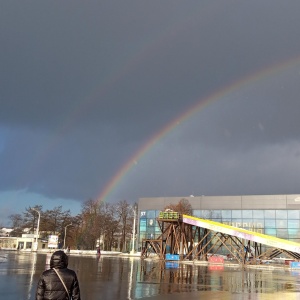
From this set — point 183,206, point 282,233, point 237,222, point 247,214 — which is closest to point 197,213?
point 183,206

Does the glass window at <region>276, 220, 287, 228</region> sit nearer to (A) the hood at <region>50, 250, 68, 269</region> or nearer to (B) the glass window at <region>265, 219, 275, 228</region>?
(B) the glass window at <region>265, 219, 275, 228</region>

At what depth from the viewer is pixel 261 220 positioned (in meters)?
70.1

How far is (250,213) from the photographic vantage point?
234 feet

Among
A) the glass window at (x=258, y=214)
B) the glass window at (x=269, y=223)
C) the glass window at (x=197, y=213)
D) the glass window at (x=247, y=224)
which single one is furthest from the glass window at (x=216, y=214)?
the glass window at (x=269, y=223)

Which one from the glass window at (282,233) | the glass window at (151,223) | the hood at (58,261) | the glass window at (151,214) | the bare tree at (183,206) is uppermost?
the bare tree at (183,206)

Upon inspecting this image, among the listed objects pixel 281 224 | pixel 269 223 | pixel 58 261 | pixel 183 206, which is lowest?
pixel 58 261

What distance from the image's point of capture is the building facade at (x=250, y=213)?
68375 mm

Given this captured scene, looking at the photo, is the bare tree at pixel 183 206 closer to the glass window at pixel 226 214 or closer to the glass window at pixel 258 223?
the glass window at pixel 226 214

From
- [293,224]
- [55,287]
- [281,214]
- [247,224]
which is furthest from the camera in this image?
[247,224]

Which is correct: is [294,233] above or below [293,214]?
below

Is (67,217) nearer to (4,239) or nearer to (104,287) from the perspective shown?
(4,239)

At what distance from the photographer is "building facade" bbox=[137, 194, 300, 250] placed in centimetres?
6838

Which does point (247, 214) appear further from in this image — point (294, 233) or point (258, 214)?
point (294, 233)

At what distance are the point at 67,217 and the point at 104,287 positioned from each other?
8906 centimetres
